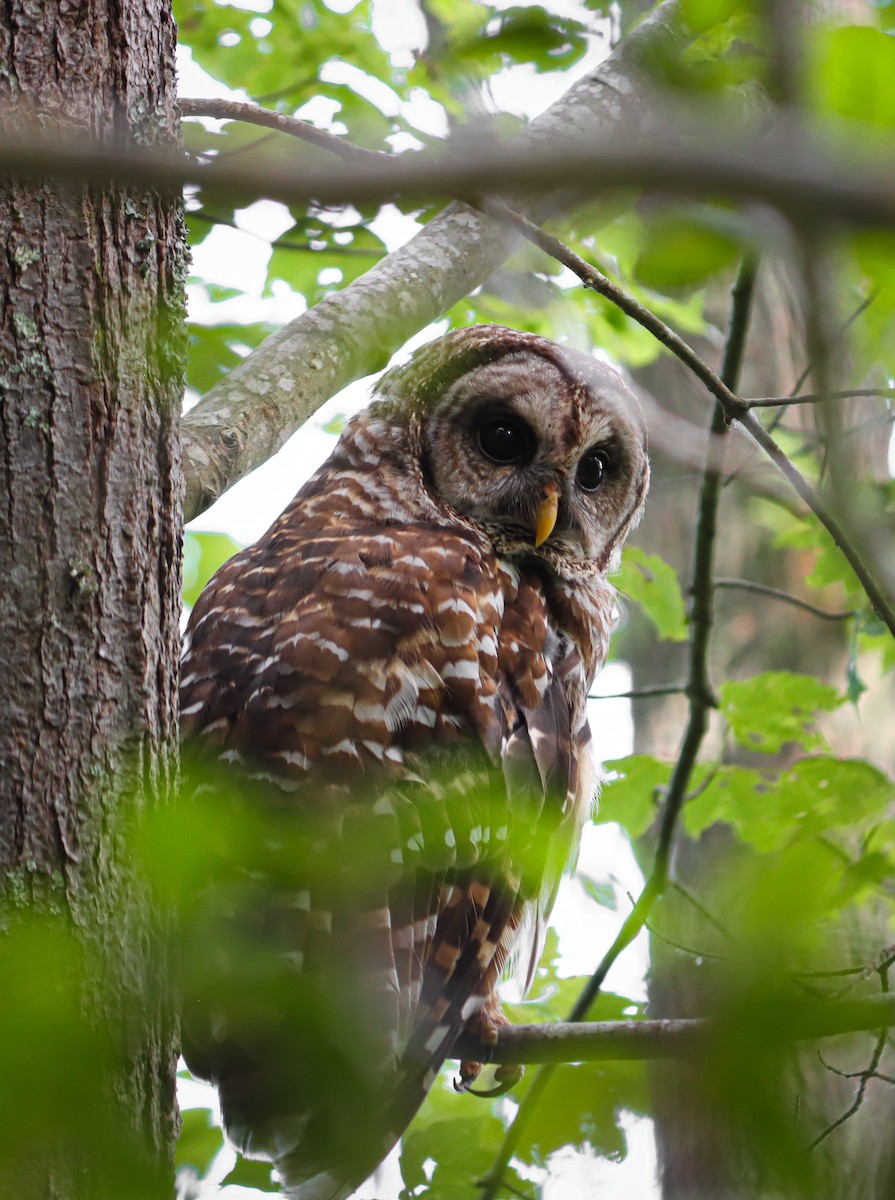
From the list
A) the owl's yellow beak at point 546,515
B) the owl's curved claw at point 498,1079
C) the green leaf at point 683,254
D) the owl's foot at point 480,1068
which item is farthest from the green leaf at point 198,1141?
the owl's yellow beak at point 546,515

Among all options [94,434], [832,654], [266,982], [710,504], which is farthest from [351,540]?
[832,654]

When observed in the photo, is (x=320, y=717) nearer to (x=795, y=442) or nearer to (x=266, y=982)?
(x=266, y=982)

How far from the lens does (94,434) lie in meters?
1.92

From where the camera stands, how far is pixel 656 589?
5.11 meters

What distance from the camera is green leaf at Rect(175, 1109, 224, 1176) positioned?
6.00 feet

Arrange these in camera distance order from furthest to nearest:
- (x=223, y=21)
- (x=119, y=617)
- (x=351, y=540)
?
(x=223, y=21), (x=351, y=540), (x=119, y=617)

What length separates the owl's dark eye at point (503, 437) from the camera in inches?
163

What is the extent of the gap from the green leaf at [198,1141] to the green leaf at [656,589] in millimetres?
2904

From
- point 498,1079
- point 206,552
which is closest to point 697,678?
point 498,1079

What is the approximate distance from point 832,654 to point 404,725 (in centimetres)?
790

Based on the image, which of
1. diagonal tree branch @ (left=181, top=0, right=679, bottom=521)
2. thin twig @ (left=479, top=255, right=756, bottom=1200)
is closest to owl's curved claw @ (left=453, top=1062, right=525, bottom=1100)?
thin twig @ (left=479, top=255, right=756, bottom=1200)

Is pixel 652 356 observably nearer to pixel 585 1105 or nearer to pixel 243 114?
pixel 243 114

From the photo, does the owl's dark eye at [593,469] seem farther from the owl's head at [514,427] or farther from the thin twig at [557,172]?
the thin twig at [557,172]

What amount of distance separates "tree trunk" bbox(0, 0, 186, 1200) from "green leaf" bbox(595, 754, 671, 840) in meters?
3.06
